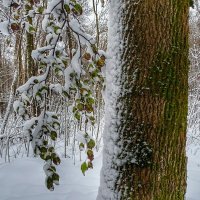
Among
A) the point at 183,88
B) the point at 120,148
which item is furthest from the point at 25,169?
the point at 183,88

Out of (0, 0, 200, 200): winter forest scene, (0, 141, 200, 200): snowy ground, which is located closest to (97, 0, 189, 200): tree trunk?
(0, 0, 200, 200): winter forest scene

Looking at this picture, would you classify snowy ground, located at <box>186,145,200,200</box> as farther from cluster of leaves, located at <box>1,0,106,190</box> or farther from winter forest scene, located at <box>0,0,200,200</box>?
cluster of leaves, located at <box>1,0,106,190</box>

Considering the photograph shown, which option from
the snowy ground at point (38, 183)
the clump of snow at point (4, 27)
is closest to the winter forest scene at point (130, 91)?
the clump of snow at point (4, 27)

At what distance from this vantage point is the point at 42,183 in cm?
361

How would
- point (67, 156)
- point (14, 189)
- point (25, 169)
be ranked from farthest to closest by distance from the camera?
point (67, 156), point (25, 169), point (14, 189)

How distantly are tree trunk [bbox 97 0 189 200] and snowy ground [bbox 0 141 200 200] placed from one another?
1.59 m

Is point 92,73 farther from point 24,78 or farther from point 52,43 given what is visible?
point 24,78

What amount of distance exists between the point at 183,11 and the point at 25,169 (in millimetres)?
3124

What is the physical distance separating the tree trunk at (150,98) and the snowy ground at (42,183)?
5.23 ft

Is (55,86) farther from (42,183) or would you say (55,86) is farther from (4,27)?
(42,183)

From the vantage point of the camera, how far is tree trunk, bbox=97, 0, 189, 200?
162cm

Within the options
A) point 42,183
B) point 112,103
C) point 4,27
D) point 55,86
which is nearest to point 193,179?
point 42,183

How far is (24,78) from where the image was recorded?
715 cm

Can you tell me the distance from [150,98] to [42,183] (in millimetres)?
2425
